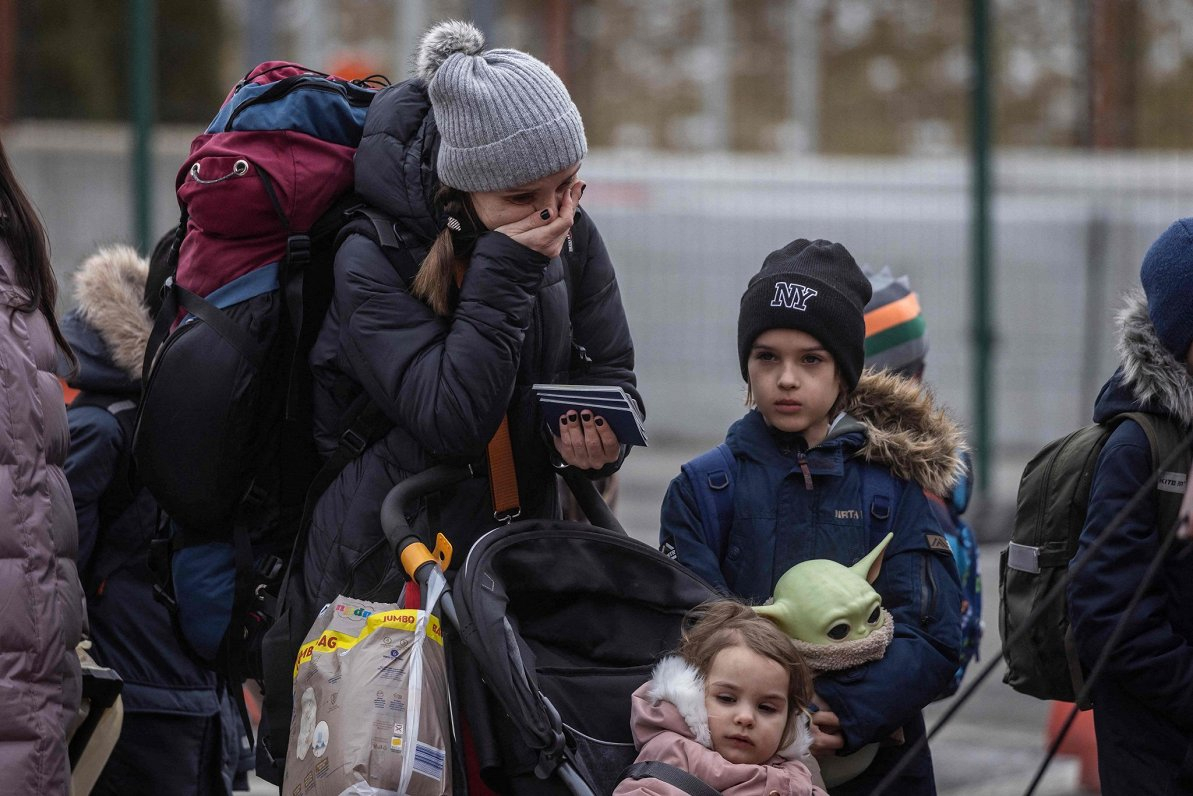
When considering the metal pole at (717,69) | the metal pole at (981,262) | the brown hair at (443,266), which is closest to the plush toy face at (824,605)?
the brown hair at (443,266)

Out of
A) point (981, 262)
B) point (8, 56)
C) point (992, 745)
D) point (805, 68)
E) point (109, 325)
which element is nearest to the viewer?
point (109, 325)

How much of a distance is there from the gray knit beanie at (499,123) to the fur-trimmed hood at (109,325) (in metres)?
1.10

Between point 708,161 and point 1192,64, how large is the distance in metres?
4.30

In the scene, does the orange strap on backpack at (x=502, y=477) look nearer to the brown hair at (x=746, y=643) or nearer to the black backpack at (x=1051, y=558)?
the brown hair at (x=746, y=643)

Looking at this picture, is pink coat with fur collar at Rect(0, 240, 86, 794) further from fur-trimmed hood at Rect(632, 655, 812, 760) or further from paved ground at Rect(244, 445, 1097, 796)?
paved ground at Rect(244, 445, 1097, 796)

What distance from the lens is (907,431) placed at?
11.3 ft

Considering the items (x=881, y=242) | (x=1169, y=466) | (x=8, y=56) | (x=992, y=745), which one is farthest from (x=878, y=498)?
(x=8, y=56)

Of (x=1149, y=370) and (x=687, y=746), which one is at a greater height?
(x=1149, y=370)

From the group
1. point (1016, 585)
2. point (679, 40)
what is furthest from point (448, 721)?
point (679, 40)

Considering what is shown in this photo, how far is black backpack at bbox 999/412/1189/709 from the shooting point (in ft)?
10.7

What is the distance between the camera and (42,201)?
967cm

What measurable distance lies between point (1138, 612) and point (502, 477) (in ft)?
4.01

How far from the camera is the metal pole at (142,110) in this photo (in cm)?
862

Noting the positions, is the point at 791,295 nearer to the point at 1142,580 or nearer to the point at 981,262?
the point at 1142,580
